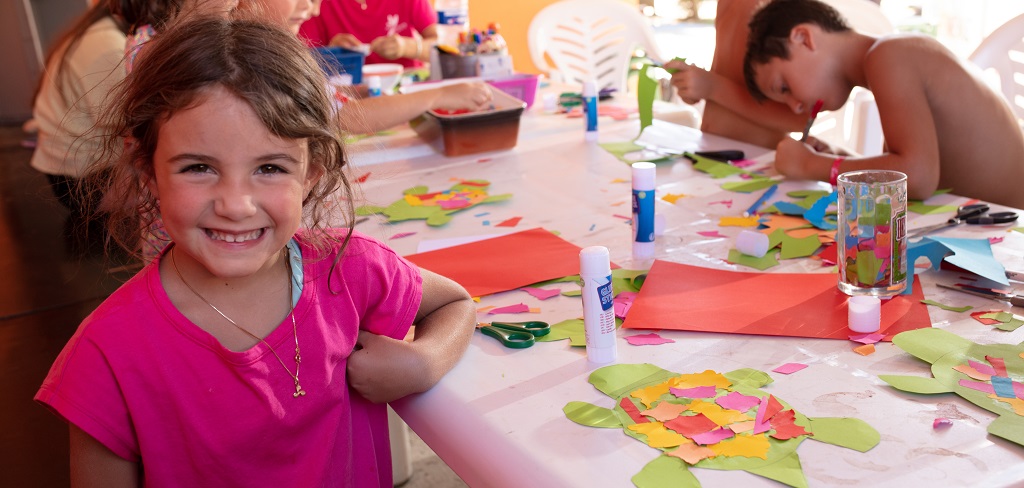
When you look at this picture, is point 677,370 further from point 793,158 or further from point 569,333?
point 793,158

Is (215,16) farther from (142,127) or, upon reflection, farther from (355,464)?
(355,464)

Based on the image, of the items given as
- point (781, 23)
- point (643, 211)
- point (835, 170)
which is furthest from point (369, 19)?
point (643, 211)

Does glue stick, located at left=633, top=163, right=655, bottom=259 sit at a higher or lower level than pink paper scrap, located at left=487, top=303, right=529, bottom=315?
higher

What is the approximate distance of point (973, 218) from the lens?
1374 mm

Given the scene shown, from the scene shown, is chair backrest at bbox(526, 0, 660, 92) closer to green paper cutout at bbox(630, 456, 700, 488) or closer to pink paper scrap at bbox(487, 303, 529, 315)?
pink paper scrap at bbox(487, 303, 529, 315)

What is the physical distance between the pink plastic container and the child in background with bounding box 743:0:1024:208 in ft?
2.19

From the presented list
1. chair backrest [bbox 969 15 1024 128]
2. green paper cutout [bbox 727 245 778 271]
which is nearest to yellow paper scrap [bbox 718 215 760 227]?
green paper cutout [bbox 727 245 778 271]

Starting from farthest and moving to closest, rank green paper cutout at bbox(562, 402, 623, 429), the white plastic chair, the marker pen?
1. the white plastic chair
2. the marker pen
3. green paper cutout at bbox(562, 402, 623, 429)

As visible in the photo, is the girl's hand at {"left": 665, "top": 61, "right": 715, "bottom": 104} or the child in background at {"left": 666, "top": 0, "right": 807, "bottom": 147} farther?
the girl's hand at {"left": 665, "top": 61, "right": 715, "bottom": 104}

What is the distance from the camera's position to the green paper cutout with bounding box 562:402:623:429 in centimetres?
89

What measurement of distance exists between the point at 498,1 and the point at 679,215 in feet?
12.9

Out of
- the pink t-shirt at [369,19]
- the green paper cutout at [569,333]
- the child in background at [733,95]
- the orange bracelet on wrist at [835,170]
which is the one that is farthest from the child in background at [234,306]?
the pink t-shirt at [369,19]

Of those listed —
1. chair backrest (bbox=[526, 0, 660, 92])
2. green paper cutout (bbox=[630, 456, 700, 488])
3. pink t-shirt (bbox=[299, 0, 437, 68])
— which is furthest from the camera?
pink t-shirt (bbox=[299, 0, 437, 68])

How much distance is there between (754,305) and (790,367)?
0.18 m
